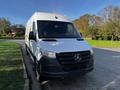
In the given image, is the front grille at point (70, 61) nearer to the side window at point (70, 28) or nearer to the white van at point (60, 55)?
the white van at point (60, 55)

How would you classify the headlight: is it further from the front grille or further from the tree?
the tree

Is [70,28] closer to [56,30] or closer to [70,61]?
[56,30]

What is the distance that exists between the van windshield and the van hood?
60 cm

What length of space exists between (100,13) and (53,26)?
54932mm

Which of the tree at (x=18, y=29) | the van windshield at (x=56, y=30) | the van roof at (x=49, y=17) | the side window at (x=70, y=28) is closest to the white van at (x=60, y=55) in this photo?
the van windshield at (x=56, y=30)

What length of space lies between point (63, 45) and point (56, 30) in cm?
141

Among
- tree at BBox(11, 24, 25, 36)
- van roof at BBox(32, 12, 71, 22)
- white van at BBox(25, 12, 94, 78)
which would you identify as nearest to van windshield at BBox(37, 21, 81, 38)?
Result: white van at BBox(25, 12, 94, 78)

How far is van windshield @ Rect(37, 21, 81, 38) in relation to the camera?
772 cm

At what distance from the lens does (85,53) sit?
22.0 ft

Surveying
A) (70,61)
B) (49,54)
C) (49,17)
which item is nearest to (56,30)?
(49,17)

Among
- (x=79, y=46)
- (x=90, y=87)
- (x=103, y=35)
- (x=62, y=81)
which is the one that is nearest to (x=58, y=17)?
(x=79, y=46)

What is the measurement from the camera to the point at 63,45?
22.2ft

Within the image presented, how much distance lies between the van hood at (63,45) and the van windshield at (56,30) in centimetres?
60

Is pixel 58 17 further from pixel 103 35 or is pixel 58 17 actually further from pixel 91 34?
pixel 91 34
